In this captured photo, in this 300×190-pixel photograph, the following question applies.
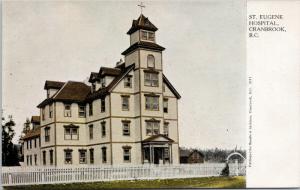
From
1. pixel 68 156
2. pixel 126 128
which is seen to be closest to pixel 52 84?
pixel 68 156

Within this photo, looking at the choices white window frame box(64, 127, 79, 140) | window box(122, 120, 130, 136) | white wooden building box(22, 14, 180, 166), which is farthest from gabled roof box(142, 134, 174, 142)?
white window frame box(64, 127, 79, 140)

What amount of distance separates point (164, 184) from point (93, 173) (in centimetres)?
128

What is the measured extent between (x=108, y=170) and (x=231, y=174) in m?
2.22

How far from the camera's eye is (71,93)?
873 centimetres

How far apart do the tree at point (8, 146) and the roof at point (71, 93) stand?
0.61m

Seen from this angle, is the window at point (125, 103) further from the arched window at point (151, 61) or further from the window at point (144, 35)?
the window at point (144, 35)

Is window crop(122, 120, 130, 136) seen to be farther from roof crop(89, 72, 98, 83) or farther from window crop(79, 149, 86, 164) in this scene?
roof crop(89, 72, 98, 83)

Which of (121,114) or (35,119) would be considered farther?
(121,114)

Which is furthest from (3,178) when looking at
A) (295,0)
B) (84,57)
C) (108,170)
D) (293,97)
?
(295,0)

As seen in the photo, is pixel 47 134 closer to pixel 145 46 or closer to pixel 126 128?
pixel 126 128

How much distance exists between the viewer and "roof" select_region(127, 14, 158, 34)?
339 inches

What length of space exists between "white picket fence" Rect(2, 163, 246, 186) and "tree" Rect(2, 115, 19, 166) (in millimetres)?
124

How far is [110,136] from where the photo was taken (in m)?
8.75

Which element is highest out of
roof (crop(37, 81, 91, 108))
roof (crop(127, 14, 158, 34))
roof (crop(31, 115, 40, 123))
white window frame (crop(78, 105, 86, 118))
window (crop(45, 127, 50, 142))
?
roof (crop(127, 14, 158, 34))
